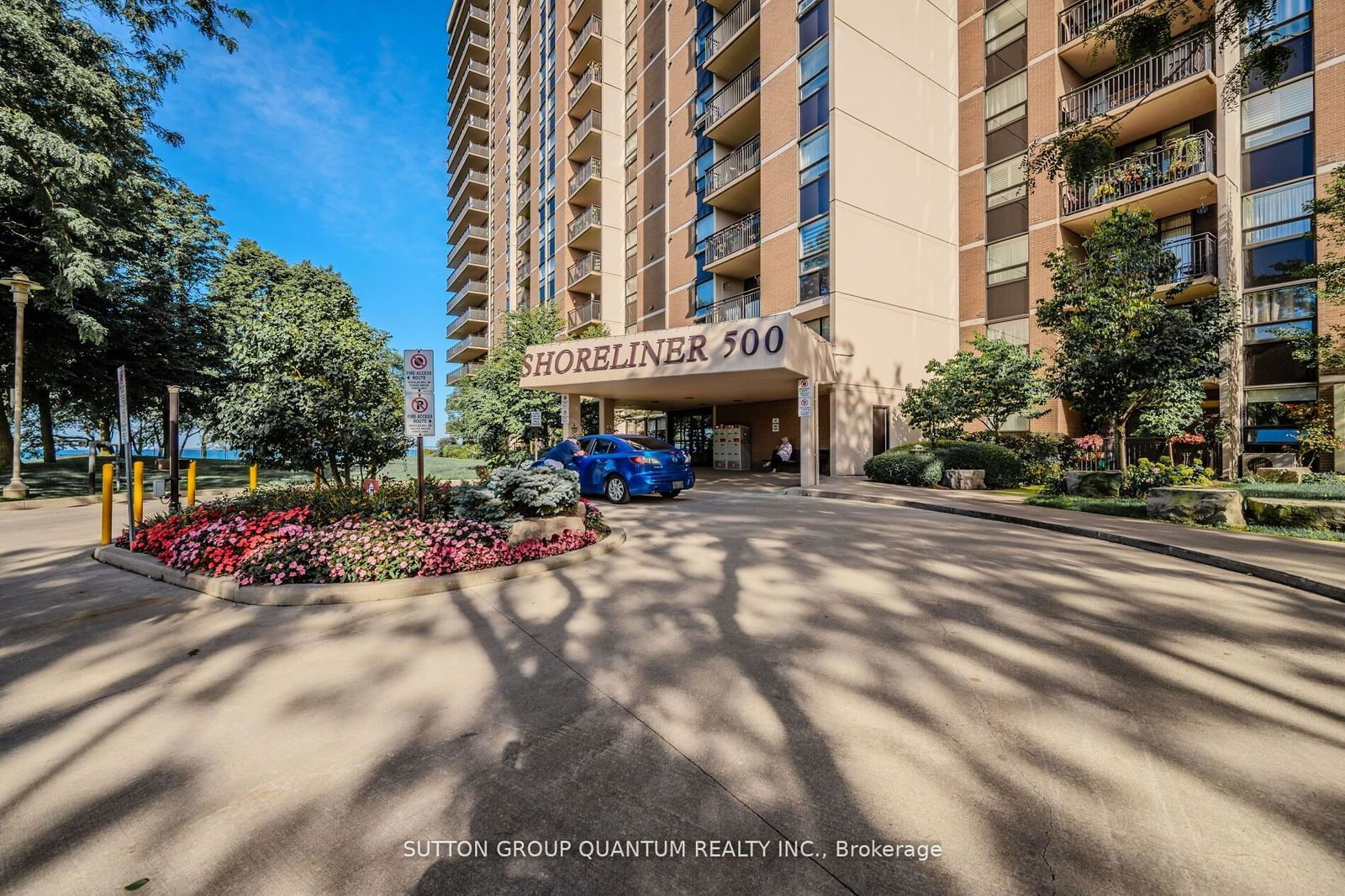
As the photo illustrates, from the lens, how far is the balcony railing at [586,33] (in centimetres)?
3253

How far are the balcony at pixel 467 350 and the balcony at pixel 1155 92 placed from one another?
4672cm

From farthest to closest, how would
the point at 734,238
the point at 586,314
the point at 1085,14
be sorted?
1. the point at 586,314
2. the point at 734,238
3. the point at 1085,14

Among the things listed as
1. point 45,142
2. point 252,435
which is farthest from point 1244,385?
point 45,142

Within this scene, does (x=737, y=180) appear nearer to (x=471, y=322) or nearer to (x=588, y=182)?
(x=588, y=182)

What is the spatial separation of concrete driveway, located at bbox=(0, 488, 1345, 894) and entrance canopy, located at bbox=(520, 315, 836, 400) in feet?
32.2

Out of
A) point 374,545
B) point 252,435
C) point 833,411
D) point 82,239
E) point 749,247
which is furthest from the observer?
point 749,247

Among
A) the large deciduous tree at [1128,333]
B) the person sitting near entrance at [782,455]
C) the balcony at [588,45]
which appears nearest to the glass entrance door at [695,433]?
the person sitting near entrance at [782,455]

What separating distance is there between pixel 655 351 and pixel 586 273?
1940 cm

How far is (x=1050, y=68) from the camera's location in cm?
1917

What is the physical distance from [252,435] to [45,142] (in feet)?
41.7

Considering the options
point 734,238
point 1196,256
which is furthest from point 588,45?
point 1196,256

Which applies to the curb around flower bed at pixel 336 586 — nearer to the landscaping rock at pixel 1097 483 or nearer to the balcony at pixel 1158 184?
the landscaping rock at pixel 1097 483

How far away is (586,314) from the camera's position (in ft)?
111

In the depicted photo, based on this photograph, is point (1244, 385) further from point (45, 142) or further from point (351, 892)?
point (45, 142)
